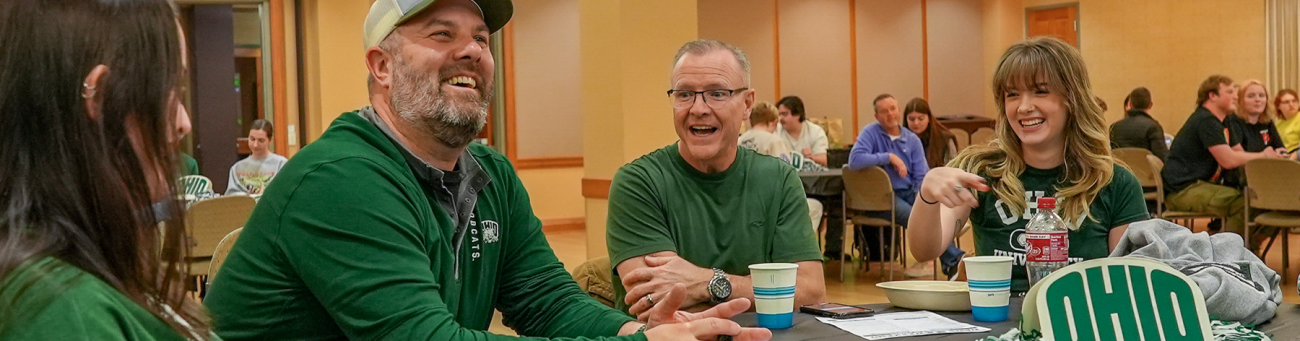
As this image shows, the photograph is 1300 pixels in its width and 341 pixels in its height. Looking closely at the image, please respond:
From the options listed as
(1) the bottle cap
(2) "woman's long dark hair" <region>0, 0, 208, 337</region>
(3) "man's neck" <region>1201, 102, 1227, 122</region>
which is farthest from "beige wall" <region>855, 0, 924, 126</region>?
(2) "woman's long dark hair" <region>0, 0, 208, 337</region>

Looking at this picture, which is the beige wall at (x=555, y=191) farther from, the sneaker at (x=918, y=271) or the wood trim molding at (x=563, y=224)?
the sneaker at (x=918, y=271)

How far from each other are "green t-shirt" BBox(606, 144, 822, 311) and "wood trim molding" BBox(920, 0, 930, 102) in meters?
12.0

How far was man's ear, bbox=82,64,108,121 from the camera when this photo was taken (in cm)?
Answer: 100

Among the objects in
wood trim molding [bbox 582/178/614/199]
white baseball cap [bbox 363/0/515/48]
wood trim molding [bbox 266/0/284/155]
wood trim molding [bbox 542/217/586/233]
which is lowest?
wood trim molding [bbox 542/217/586/233]

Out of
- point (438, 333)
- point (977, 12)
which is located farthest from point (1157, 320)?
point (977, 12)

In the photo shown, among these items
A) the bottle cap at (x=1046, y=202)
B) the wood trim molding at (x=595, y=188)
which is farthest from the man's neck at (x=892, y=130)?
the bottle cap at (x=1046, y=202)

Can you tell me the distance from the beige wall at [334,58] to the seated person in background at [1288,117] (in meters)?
8.03

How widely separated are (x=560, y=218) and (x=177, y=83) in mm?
10394

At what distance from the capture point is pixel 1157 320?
5.57 ft

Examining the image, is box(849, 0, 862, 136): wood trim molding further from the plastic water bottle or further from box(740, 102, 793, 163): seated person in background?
the plastic water bottle

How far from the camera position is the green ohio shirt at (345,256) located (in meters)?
1.58

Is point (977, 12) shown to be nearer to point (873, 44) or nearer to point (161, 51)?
point (873, 44)

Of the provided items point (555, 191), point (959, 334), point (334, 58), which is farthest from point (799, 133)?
point (959, 334)

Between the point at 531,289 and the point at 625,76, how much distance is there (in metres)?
4.69
